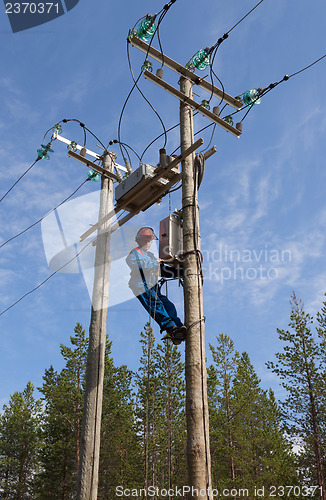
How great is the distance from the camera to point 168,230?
5426 millimetres

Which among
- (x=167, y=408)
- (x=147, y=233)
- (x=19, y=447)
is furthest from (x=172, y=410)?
(x=147, y=233)

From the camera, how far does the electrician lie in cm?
539

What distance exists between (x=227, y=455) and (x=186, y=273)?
19.7 m

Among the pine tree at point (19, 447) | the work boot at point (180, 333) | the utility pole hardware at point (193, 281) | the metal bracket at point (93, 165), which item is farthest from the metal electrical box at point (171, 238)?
the pine tree at point (19, 447)

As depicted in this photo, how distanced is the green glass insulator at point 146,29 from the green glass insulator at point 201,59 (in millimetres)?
721

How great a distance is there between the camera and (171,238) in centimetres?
539

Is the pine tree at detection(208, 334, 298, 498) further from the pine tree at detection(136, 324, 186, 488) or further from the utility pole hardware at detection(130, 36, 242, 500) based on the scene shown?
the utility pole hardware at detection(130, 36, 242, 500)

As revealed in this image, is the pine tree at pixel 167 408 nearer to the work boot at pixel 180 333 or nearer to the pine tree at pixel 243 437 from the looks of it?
the pine tree at pixel 243 437

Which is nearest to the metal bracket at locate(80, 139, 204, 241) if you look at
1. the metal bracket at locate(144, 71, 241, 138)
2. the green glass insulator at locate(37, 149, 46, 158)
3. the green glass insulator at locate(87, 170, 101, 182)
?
the metal bracket at locate(144, 71, 241, 138)

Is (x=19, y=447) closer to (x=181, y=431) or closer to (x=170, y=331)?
(x=181, y=431)

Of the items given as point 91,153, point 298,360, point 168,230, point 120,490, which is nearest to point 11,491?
point 120,490

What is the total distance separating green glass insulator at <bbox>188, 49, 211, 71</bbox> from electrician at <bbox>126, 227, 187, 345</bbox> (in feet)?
8.43

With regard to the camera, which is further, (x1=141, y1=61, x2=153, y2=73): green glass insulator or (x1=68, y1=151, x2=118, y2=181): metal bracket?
(x1=68, y1=151, x2=118, y2=181): metal bracket

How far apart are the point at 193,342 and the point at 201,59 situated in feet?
14.0
